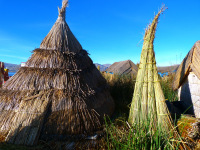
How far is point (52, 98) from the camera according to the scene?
3.24 metres

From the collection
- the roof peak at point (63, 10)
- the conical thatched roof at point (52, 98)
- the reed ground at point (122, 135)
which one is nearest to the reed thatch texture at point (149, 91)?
the reed ground at point (122, 135)

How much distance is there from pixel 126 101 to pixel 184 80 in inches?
80.6

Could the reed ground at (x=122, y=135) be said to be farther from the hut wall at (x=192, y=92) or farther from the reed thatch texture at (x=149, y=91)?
the hut wall at (x=192, y=92)

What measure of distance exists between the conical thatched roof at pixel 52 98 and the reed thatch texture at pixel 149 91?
1.03 m

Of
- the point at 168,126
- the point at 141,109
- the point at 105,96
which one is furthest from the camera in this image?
the point at 105,96

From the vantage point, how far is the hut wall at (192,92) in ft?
13.1

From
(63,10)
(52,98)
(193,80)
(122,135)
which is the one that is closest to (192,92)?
(193,80)

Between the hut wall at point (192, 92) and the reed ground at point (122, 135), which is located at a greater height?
the hut wall at point (192, 92)

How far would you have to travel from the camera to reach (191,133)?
3.02 meters

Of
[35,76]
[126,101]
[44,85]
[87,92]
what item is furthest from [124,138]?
[126,101]

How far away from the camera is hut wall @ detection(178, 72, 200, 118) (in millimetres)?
3981

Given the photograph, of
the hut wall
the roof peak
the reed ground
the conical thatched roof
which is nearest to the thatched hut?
the hut wall

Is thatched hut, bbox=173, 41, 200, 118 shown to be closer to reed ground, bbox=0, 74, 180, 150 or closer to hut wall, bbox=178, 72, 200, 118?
hut wall, bbox=178, 72, 200, 118

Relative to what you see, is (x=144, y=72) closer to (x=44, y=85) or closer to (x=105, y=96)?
(x=105, y=96)
